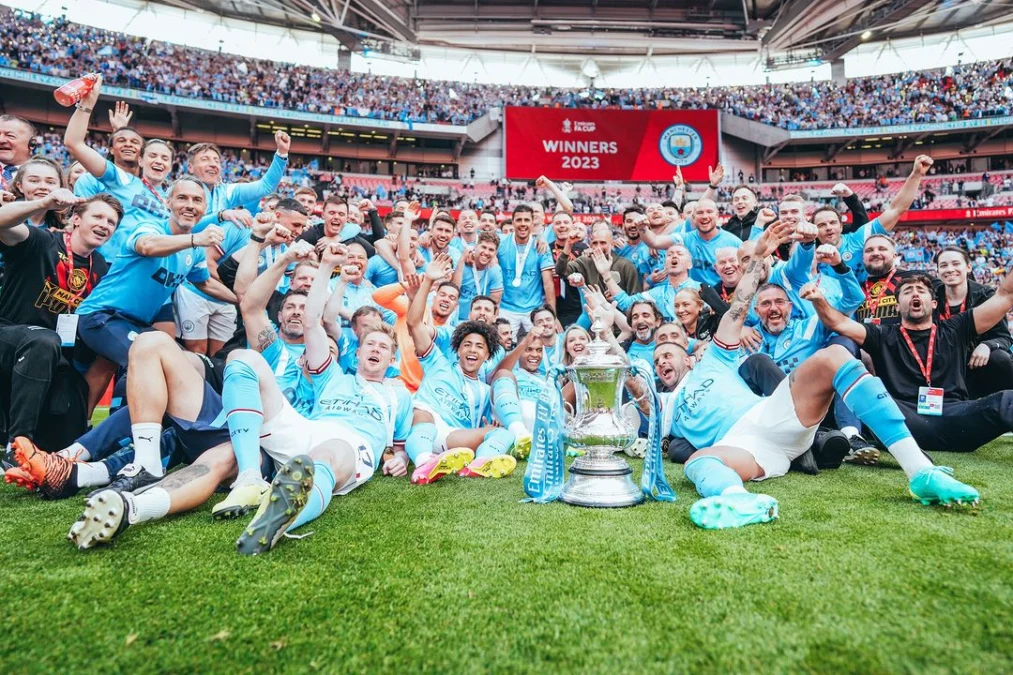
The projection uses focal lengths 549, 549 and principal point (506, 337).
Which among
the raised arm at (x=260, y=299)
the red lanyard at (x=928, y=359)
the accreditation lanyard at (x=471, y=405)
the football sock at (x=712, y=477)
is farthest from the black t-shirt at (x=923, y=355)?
the raised arm at (x=260, y=299)

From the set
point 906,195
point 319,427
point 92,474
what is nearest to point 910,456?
point 319,427

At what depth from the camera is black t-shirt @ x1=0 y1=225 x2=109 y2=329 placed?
3.44m

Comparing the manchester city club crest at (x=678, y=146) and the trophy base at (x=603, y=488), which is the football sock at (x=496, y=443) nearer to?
the trophy base at (x=603, y=488)

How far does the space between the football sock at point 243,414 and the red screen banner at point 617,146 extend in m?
29.2

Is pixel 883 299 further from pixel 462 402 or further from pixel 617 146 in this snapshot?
pixel 617 146

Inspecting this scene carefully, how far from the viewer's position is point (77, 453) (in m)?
3.01

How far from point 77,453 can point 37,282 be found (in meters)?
1.26

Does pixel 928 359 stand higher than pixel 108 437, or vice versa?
pixel 928 359

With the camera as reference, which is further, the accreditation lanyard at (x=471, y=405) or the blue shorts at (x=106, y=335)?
the accreditation lanyard at (x=471, y=405)

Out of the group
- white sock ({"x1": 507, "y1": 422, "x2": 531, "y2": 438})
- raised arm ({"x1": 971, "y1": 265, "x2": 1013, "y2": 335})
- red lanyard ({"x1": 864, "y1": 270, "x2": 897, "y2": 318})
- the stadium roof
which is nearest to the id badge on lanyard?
raised arm ({"x1": 971, "y1": 265, "x2": 1013, "y2": 335})

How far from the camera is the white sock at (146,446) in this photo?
8.74 ft

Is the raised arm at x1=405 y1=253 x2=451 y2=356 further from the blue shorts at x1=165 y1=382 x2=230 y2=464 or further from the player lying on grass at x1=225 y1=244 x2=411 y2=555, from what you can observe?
the blue shorts at x1=165 y1=382 x2=230 y2=464

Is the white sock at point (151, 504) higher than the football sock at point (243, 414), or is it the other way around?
the football sock at point (243, 414)

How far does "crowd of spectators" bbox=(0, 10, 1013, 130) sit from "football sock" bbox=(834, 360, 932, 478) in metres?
30.0
